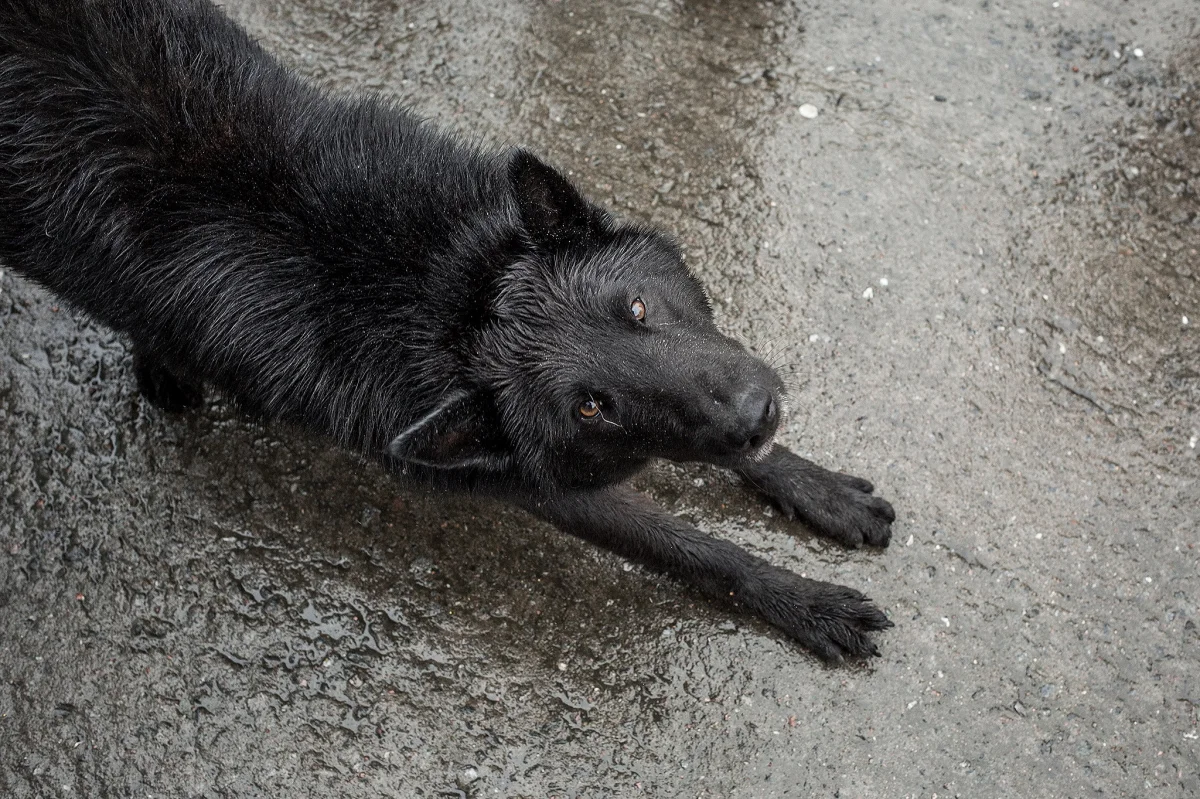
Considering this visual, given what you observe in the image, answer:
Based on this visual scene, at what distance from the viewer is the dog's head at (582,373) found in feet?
9.92

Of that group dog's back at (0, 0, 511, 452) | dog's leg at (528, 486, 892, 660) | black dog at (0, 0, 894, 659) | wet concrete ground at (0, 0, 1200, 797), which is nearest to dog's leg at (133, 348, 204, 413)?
wet concrete ground at (0, 0, 1200, 797)

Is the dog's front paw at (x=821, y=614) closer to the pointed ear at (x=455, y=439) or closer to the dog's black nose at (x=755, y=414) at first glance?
the dog's black nose at (x=755, y=414)

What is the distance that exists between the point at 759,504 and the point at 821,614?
0.60 m

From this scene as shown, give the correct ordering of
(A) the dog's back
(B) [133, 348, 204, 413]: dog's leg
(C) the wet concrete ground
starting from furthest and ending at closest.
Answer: (B) [133, 348, 204, 413]: dog's leg → (C) the wet concrete ground → (A) the dog's back

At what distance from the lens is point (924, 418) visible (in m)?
4.28

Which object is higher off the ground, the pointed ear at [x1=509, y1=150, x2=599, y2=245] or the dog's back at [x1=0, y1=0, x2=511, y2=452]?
the pointed ear at [x1=509, y1=150, x2=599, y2=245]

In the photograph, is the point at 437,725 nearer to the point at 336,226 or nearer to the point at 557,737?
the point at 557,737

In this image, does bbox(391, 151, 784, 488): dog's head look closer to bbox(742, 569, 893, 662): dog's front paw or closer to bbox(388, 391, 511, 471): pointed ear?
bbox(388, 391, 511, 471): pointed ear

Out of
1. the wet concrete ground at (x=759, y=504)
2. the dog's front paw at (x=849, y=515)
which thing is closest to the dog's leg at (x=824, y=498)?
the dog's front paw at (x=849, y=515)

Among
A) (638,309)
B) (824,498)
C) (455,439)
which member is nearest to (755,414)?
(638,309)

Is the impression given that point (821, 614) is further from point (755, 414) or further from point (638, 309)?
point (638, 309)

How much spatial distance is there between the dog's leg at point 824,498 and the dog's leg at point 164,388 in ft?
8.80

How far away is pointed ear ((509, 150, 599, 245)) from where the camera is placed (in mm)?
3004

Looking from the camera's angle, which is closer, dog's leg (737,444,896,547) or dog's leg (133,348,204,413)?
dog's leg (737,444,896,547)
